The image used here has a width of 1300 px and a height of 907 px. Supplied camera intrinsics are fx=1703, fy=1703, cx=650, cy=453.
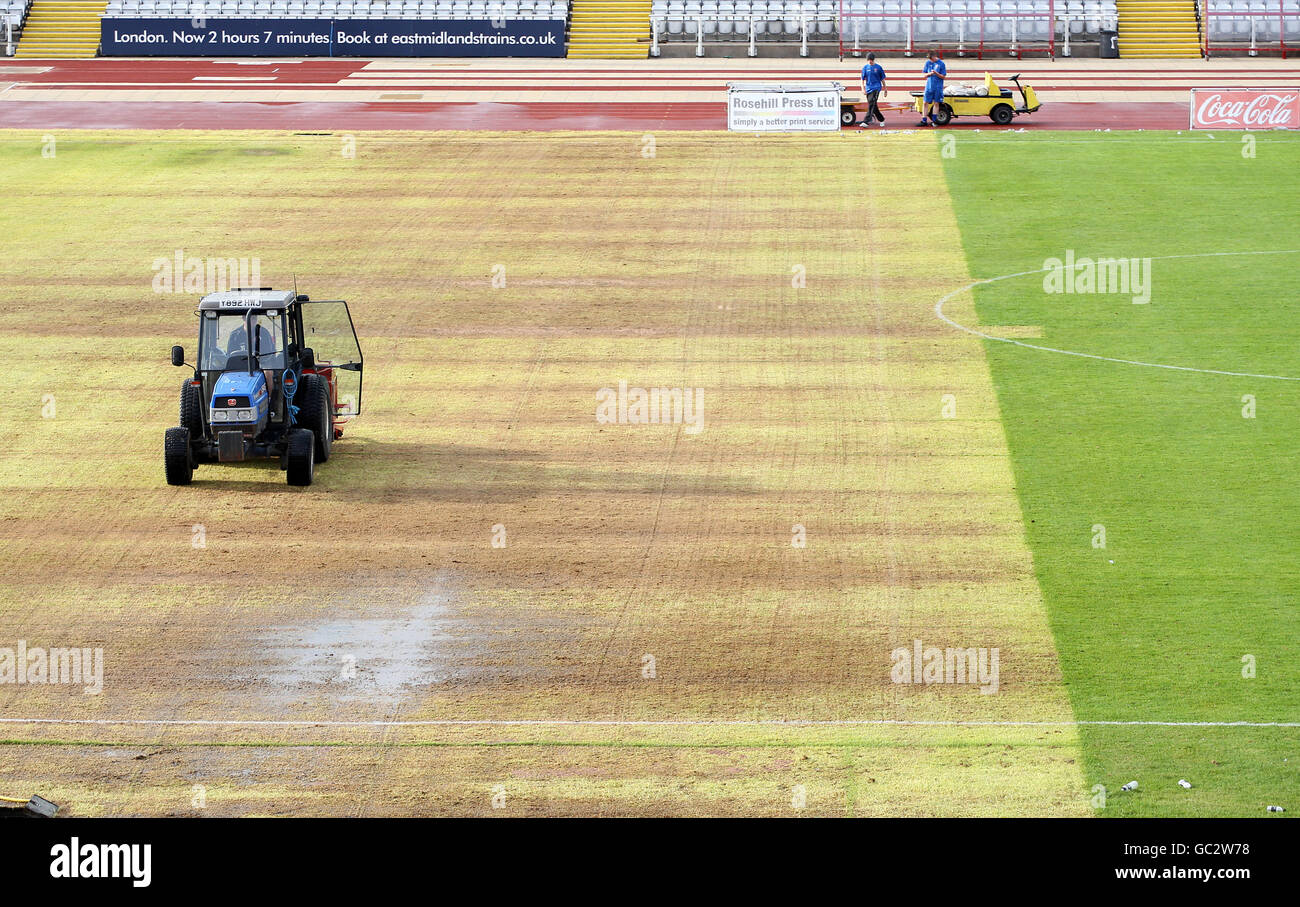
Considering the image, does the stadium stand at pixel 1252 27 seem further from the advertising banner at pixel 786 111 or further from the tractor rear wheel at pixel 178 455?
the tractor rear wheel at pixel 178 455

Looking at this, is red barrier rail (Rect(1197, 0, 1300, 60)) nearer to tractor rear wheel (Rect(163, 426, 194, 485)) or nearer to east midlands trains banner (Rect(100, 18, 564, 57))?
east midlands trains banner (Rect(100, 18, 564, 57))

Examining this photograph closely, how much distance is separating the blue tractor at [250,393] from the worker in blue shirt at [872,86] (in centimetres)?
3051

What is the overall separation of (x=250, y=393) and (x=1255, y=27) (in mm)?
53671

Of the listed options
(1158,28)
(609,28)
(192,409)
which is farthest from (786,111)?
(192,409)

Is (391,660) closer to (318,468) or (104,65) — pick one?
(318,468)

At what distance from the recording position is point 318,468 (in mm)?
24031

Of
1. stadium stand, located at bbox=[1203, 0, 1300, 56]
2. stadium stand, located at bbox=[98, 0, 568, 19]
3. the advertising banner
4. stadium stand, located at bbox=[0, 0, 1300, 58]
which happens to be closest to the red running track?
the advertising banner

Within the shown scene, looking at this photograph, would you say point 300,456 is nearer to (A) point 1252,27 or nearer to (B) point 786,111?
(B) point 786,111

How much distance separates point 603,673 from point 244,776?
3.93 m

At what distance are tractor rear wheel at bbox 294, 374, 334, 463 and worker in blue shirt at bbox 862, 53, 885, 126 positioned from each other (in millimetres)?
30280

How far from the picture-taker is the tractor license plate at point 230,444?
72.9ft

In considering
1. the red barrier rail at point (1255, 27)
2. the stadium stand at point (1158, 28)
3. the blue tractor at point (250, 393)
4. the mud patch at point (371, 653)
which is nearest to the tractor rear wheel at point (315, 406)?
the blue tractor at point (250, 393)
